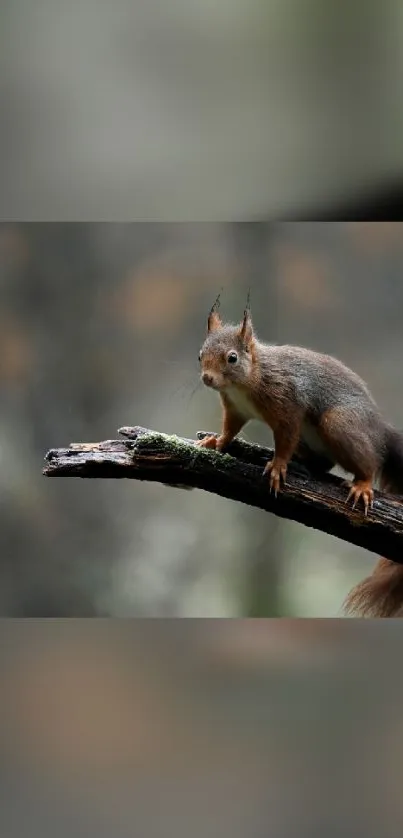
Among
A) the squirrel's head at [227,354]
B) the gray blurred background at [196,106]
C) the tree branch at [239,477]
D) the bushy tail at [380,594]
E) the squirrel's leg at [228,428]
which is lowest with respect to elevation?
the bushy tail at [380,594]

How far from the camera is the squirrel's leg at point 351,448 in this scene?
6.91 ft

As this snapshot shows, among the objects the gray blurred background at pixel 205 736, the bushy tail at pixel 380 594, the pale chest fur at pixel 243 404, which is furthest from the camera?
the bushy tail at pixel 380 594

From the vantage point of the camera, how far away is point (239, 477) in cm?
208

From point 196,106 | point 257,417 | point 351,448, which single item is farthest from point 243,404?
point 196,106

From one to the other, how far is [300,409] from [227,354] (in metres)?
0.27

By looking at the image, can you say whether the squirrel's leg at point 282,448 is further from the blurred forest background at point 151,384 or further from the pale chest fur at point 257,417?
the blurred forest background at point 151,384

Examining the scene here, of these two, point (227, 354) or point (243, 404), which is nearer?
point (227, 354)

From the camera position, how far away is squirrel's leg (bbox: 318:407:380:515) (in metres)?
2.11

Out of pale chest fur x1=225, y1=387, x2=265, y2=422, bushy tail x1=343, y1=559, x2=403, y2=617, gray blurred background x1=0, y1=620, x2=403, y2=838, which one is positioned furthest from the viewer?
bushy tail x1=343, y1=559, x2=403, y2=617

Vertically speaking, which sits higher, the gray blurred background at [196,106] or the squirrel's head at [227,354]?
the gray blurred background at [196,106]

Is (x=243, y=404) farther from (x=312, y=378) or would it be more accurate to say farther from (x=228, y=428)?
(x=312, y=378)

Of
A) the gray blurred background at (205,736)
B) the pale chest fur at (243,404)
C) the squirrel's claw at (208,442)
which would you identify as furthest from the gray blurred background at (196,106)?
the gray blurred background at (205,736)

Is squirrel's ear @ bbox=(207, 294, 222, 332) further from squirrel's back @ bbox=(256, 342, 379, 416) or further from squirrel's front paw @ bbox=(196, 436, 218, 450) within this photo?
squirrel's front paw @ bbox=(196, 436, 218, 450)

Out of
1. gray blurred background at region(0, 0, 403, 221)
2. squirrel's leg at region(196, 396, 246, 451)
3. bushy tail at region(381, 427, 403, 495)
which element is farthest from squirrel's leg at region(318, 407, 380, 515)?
gray blurred background at region(0, 0, 403, 221)
